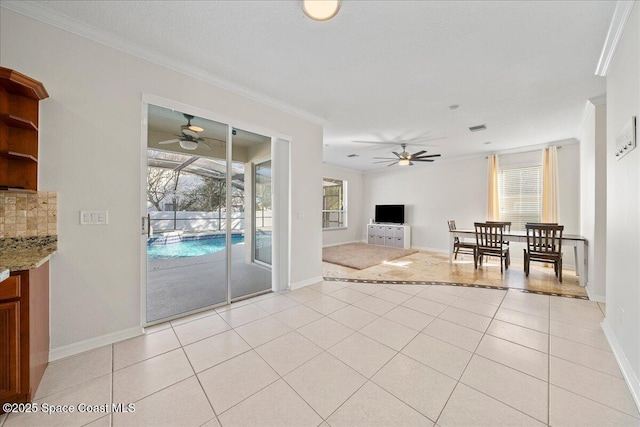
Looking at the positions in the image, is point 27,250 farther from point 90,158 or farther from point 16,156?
point 90,158

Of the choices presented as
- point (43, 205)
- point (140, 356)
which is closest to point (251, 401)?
point (140, 356)

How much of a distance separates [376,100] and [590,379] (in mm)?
3347

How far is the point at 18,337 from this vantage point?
139cm

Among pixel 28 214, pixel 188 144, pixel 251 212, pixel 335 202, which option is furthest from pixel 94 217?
pixel 335 202

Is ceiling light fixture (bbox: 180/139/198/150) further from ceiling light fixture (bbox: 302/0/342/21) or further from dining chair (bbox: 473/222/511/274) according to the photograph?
dining chair (bbox: 473/222/511/274)

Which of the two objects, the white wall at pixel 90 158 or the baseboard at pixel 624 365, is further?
the white wall at pixel 90 158

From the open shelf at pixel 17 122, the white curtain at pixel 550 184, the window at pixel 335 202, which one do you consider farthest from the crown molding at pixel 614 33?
the window at pixel 335 202

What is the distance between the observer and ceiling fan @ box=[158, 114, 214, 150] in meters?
3.22

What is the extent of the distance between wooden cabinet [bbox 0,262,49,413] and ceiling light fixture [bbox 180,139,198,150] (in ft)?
7.56

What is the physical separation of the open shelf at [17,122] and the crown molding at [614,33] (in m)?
4.19

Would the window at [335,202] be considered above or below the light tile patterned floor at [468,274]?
above

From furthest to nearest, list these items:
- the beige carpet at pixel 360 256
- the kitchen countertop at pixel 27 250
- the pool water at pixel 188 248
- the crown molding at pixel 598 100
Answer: the beige carpet at pixel 360 256 < the pool water at pixel 188 248 < the crown molding at pixel 598 100 < the kitchen countertop at pixel 27 250

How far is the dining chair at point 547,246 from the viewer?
3.97 metres

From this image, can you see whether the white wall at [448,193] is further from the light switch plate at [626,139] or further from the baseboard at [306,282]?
the baseboard at [306,282]
